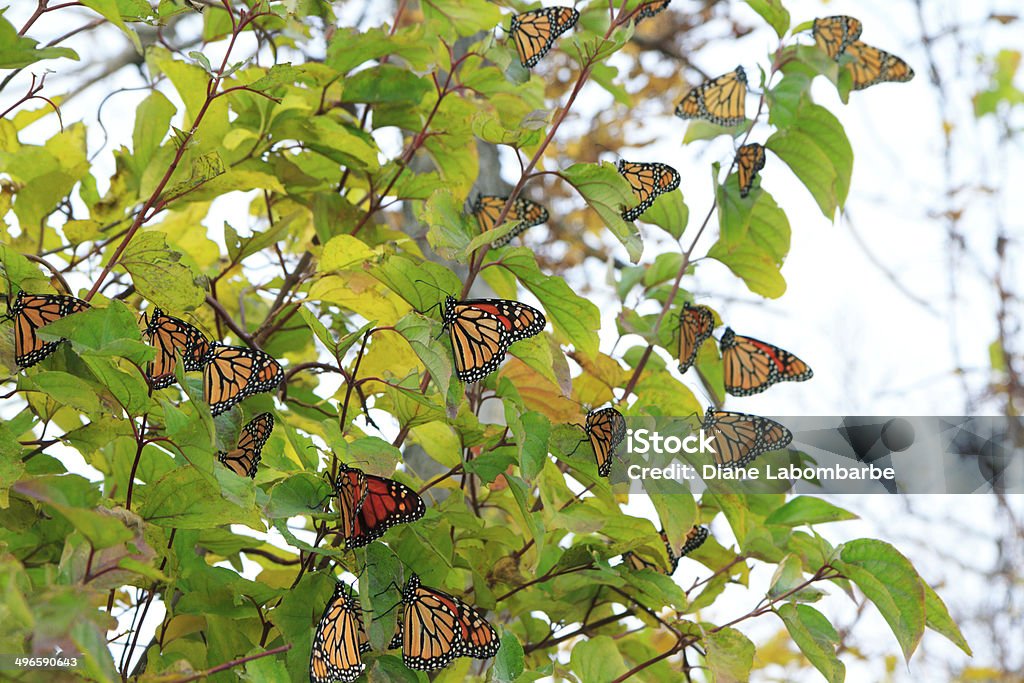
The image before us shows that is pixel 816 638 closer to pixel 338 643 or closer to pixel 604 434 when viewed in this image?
pixel 604 434

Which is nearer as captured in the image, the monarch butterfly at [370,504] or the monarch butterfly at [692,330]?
the monarch butterfly at [370,504]

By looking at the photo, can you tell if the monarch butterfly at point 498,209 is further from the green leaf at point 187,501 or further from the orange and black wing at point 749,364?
the green leaf at point 187,501

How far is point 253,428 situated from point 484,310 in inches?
9.4

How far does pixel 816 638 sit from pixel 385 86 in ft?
2.65

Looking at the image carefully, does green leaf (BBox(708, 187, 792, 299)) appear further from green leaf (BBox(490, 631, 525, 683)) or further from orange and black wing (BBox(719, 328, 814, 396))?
green leaf (BBox(490, 631, 525, 683))

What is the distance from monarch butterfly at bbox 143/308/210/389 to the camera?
781mm

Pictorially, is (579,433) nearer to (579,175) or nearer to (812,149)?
(579,175)

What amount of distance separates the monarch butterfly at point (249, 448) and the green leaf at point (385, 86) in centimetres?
49

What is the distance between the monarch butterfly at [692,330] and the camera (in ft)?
3.41

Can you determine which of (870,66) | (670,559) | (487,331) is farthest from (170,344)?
(870,66)

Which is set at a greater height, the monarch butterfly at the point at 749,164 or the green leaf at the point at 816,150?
the green leaf at the point at 816,150

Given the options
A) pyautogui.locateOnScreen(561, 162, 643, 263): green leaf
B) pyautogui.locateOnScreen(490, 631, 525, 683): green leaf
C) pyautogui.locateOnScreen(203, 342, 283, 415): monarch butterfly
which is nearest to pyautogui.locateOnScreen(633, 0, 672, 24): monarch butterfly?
pyautogui.locateOnScreen(561, 162, 643, 263): green leaf

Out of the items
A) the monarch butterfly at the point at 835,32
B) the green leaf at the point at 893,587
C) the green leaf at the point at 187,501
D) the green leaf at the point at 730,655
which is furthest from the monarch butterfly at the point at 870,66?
the green leaf at the point at 187,501

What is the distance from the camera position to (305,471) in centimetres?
73
